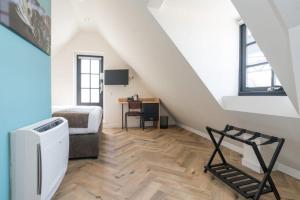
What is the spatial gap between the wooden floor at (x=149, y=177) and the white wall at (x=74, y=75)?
84.7 inches

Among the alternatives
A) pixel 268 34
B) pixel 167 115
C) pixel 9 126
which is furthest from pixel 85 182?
pixel 167 115

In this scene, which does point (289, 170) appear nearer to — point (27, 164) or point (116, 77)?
point (27, 164)

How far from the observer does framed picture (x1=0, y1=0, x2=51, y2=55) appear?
1168mm

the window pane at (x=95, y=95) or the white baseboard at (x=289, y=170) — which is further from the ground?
the window pane at (x=95, y=95)

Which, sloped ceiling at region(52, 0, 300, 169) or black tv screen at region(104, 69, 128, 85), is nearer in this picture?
sloped ceiling at region(52, 0, 300, 169)

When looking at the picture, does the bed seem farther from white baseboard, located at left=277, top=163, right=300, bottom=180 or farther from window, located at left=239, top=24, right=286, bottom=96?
white baseboard, located at left=277, top=163, right=300, bottom=180

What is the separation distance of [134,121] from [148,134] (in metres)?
1.14

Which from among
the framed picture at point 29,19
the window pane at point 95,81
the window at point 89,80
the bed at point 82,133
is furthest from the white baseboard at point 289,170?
the window pane at point 95,81

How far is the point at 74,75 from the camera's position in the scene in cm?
536

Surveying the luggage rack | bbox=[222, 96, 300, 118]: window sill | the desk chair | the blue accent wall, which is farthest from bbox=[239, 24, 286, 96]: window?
the desk chair

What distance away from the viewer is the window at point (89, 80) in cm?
551

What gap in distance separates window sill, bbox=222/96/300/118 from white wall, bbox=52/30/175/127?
141 inches

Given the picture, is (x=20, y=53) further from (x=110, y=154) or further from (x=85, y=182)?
(x=110, y=154)

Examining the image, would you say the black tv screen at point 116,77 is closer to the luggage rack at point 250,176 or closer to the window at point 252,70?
the window at point 252,70
